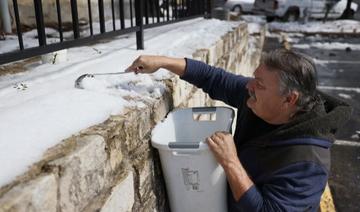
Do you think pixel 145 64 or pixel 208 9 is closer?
pixel 145 64

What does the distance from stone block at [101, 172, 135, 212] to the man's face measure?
2.21 feet

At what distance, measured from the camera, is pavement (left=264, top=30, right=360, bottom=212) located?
3504 mm

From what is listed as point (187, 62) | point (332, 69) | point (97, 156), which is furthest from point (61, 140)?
point (332, 69)

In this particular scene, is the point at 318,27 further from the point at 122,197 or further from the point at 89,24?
the point at 122,197

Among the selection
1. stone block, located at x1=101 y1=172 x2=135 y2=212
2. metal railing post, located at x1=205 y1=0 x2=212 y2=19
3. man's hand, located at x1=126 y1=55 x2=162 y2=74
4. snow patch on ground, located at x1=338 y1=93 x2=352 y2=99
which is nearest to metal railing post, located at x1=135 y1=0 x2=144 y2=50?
man's hand, located at x1=126 y1=55 x2=162 y2=74

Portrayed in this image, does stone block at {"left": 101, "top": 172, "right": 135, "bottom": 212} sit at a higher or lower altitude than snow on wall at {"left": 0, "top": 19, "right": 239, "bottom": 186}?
lower

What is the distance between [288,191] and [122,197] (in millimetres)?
689

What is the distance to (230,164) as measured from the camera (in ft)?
5.64

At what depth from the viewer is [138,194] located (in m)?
1.76

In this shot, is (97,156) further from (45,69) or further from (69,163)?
(45,69)

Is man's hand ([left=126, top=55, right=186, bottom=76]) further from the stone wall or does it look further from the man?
the man

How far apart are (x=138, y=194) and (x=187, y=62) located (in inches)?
31.9

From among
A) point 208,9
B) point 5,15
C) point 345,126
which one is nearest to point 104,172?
point 5,15

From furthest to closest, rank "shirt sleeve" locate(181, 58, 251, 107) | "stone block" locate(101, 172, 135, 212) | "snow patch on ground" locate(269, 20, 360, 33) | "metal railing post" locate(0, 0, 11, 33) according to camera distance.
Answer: "snow patch on ground" locate(269, 20, 360, 33)
"metal railing post" locate(0, 0, 11, 33)
"shirt sleeve" locate(181, 58, 251, 107)
"stone block" locate(101, 172, 135, 212)
